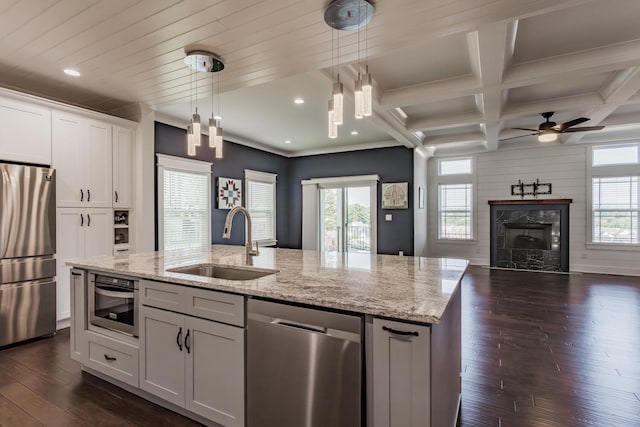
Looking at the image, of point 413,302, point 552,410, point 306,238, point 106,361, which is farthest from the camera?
point 306,238

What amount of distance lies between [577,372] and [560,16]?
9.29 ft

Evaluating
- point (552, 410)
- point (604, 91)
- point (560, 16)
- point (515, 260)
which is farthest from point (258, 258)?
point (515, 260)

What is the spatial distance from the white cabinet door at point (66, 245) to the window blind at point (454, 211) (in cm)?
→ 722

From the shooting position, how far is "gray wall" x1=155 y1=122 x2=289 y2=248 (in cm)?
517

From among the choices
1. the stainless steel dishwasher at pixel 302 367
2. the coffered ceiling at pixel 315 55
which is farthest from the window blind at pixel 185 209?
the stainless steel dishwasher at pixel 302 367

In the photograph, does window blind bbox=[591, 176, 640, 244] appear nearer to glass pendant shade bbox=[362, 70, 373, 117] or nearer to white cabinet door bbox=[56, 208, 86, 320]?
glass pendant shade bbox=[362, 70, 373, 117]

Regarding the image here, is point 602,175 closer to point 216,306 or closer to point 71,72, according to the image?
point 216,306

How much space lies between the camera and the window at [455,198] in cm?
796

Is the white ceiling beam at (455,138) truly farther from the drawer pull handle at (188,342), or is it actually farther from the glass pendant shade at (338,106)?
the drawer pull handle at (188,342)

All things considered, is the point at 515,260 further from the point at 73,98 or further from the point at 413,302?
the point at 73,98

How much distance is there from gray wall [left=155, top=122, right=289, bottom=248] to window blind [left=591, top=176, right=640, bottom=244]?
21.7 ft

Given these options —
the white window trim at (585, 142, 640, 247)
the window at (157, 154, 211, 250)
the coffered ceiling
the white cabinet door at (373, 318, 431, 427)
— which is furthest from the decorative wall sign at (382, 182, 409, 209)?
the white cabinet door at (373, 318, 431, 427)

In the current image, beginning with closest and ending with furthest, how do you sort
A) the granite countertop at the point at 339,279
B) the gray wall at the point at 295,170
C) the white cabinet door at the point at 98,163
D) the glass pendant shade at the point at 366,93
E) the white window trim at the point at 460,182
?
the granite countertop at the point at 339,279 < the glass pendant shade at the point at 366,93 < the white cabinet door at the point at 98,163 < the gray wall at the point at 295,170 < the white window trim at the point at 460,182

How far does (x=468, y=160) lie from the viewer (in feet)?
26.2
